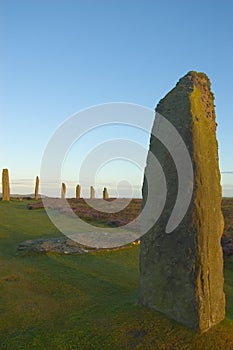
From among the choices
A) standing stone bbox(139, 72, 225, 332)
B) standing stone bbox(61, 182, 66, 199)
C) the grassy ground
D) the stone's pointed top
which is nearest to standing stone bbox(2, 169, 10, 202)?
standing stone bbox(61, 182, 66, 199)

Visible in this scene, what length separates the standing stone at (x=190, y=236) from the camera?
21.0ft

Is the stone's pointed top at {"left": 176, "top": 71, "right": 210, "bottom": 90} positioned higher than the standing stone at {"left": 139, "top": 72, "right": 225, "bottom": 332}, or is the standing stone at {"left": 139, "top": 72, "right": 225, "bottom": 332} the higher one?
the stone's pointed top at {"left": 176, "top": 71, "right": 210, "bottom": 90}

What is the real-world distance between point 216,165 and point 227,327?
3.16m

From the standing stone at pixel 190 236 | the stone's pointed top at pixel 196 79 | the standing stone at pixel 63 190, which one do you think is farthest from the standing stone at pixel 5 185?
the stone's pointed top at pixel 196 79

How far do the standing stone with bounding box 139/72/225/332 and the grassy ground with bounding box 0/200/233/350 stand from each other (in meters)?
0.36

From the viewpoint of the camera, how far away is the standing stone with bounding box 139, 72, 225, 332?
6387 millimetres

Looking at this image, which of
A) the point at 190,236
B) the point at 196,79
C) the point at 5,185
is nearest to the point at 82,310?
the point at 190,236

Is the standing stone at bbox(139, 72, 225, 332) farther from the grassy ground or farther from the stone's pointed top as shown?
the grassy ground

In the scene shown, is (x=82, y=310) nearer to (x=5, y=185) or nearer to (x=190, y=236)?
(x=190, y=236)

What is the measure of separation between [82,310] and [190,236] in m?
3.25

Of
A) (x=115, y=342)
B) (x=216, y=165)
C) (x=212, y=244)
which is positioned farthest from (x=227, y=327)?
(x=216, y=165)

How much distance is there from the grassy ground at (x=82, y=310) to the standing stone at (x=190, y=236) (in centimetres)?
36

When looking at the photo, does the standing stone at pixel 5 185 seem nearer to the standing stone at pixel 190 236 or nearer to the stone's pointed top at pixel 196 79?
the standing stone at pixel 190 236

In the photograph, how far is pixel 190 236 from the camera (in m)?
6.43
